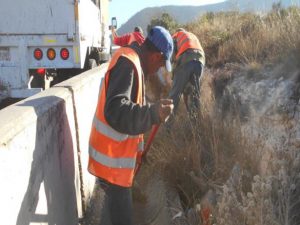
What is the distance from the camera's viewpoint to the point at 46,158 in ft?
9.64

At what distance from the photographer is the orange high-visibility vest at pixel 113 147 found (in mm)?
3289

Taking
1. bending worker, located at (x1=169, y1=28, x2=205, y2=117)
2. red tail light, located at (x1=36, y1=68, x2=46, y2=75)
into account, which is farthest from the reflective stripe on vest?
red tail light, located at (x1=36, y1=68, x2=46, y2=75)

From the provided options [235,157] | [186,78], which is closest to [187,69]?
[186,78]

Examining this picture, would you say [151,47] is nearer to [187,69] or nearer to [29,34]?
[187,69]

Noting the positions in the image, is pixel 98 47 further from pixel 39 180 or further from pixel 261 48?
pixel 39 180

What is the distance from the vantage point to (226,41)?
408 inches

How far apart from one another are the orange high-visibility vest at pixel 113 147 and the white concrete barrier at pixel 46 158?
0.26 meters

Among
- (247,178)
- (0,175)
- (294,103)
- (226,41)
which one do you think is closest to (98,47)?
(226,41)

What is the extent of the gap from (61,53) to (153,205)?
3627mm

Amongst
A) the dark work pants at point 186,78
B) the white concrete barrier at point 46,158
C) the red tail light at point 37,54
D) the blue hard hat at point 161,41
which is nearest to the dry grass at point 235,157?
the dark work pants at point 186,78

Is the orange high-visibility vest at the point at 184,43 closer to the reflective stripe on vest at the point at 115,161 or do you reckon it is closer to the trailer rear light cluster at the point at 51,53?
the trailer rear light cluster at the point at 51,53

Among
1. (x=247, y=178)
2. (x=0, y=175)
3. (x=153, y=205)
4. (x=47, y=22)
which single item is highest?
(x=47, y=22)

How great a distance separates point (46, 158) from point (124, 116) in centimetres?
54

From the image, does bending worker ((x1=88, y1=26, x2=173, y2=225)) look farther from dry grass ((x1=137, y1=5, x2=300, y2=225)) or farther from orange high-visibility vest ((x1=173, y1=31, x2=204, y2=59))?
orange high-visibility vest ((x1=173, y1=31, x2=204, y2=59))
